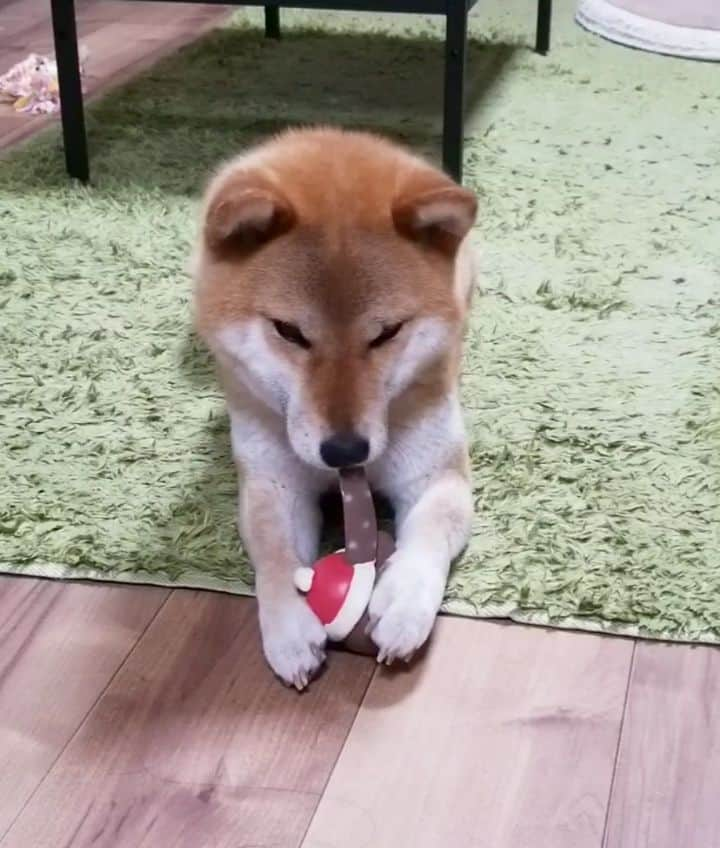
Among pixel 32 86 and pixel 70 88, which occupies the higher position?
pixel 70 88

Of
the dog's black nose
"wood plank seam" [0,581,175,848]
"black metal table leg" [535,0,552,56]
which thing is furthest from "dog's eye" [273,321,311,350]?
"black metal table leg" [535,0,552,56]

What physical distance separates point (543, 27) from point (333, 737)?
9.00ft

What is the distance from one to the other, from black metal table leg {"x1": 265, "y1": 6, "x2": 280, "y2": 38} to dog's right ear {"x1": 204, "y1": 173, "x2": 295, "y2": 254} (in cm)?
237

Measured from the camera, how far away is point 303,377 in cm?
124

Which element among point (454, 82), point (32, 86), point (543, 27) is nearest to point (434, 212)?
point (454, 82)

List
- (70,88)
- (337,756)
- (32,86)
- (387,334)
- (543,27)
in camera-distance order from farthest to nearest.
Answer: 1. (543,27)
2. (32,86)
3. (70,88)
4. (387,334)
5. (337,756)

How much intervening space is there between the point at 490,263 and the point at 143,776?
51.4 inches

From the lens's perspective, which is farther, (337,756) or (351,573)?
(351,573)

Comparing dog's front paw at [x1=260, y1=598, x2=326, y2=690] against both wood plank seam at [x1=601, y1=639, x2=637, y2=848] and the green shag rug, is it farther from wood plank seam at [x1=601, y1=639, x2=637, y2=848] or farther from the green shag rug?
wood plank seam at [x1=601, y1=639, x2=637, y2=848]

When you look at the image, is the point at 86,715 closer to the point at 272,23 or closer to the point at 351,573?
the point at 351,573

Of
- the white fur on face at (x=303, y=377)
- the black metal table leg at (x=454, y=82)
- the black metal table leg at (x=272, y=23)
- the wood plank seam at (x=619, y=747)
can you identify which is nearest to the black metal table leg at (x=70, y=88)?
the black metal table leg at (x=454, y=82)

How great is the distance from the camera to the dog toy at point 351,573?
125 centimetres

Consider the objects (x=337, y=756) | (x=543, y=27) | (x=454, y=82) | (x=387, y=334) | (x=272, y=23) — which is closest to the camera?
(x=337, y=756)

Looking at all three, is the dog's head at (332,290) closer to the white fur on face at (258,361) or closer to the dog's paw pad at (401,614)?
the white fur on face at (258,361)
